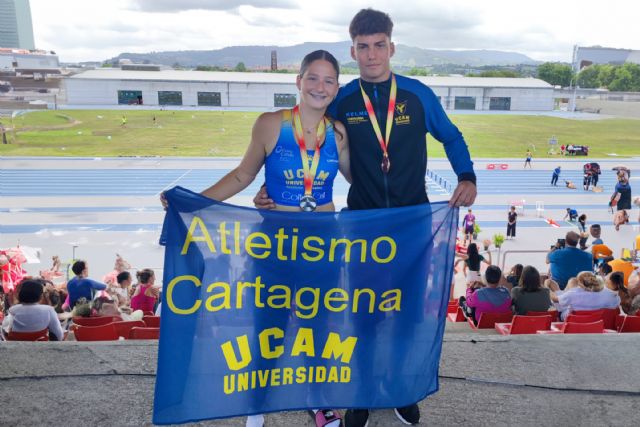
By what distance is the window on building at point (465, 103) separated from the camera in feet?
145

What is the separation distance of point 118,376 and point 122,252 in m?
9.94

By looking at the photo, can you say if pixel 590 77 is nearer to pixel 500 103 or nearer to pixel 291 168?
pixel 500 103

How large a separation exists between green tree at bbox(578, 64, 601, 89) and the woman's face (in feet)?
192

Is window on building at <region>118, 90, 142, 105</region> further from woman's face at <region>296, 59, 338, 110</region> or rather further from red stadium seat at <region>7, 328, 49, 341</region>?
woman's face at <region>296, 59, 338, 110</region>

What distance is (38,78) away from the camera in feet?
153

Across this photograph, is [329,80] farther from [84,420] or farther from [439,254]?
[84,420]

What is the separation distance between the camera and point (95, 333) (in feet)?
9.58

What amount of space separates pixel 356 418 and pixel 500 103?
47917 millimetres

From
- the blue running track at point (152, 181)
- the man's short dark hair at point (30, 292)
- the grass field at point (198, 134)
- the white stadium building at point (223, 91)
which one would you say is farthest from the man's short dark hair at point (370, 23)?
the white stadium building at point (223, 91)

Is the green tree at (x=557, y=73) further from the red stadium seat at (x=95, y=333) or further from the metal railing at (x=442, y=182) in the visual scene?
the red stadium seat at (x=95, y=333)

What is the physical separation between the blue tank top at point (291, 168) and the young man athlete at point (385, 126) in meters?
0.07

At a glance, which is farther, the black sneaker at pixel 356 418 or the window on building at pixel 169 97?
the window on building at pixel 169 97

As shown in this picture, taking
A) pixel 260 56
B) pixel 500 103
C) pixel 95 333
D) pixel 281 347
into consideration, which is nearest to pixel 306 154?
pixel 281 347

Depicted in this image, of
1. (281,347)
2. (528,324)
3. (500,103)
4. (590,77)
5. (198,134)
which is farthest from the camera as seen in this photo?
(590,77)
